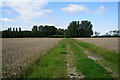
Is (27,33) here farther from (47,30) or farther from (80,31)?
(80,31)

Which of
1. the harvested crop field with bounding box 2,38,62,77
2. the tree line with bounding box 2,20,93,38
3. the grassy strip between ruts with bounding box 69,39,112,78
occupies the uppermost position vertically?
the tree line with bounding box 2,20,93,38

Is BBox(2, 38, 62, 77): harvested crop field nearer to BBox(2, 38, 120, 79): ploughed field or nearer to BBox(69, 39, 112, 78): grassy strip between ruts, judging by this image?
BBox(2, 38, 120, 79): ploughed field

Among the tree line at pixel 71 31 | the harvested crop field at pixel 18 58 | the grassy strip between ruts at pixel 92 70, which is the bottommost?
the grassy strip between ruts at pixel 92 70

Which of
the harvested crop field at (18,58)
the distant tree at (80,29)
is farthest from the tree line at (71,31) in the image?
the harvested crop field at (18,58)

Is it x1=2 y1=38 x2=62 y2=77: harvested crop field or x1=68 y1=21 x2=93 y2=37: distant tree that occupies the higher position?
x1=68 y1=21 x2=93 y2=37: distant tree

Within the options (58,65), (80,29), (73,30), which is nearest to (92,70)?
(58,65)

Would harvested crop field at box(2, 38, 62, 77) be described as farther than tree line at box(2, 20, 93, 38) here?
No

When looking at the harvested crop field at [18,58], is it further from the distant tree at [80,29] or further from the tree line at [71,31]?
the distant tree at [80,29]

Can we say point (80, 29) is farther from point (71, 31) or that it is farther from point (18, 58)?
point (18, 58)

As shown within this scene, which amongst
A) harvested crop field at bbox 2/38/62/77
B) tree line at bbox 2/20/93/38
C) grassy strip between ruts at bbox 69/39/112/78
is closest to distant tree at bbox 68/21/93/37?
tree line at bbox 2/20/93/38

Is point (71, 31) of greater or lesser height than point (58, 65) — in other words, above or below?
above

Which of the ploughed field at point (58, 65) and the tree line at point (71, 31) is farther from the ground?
the tree line at point (71, 31)

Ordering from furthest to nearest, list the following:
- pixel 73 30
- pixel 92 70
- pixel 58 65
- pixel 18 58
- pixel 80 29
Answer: pixel 80 29 → pixel 73 30 → pixel 18 58 → pixel 58 65 → pixel 92 70

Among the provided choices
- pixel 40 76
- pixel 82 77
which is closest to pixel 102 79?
pixel 82 77
